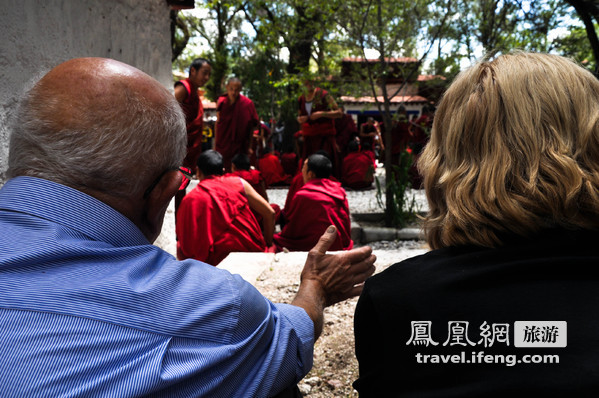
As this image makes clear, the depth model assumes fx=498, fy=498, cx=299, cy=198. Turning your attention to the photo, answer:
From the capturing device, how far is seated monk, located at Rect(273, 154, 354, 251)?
434cm

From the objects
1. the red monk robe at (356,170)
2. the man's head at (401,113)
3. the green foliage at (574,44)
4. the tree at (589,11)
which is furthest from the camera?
the red monk robe at (356,170)

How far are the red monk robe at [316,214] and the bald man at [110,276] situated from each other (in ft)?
10.5

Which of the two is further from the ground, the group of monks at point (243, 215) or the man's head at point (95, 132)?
the man's head at point (95, 132)

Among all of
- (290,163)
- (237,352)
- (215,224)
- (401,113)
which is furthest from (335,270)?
(290,163)

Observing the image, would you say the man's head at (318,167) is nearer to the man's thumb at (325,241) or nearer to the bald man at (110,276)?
the man's thumb at (325,241)

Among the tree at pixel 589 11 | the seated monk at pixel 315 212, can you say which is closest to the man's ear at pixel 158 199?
the seated monk at pixel 315 212

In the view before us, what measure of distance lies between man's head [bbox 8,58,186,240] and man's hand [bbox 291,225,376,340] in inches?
21.1

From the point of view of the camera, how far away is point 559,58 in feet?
3.60

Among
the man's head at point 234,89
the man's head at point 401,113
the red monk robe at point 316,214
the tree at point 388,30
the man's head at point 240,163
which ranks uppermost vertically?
the tree at point 388,30

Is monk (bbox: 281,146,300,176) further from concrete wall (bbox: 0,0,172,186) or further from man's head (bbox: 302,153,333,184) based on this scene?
concrete wall (bbox: 0,0,172,186)

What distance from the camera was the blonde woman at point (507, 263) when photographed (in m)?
0.91

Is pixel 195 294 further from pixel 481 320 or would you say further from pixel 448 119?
pixel 448 119

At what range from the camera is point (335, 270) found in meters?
1.44

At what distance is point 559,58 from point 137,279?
100cm
